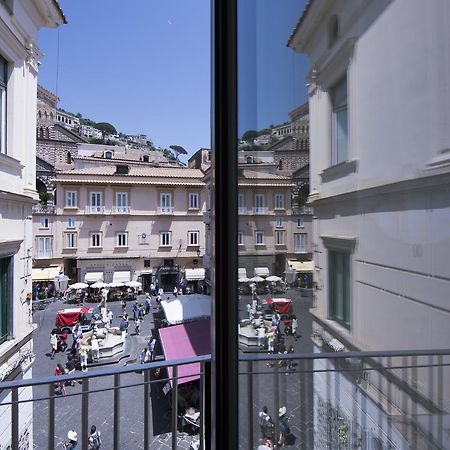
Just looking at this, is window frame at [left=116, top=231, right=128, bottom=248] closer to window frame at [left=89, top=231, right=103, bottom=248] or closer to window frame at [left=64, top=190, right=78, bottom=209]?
window frame at [left=89, top=231, right=103, bottom=248]

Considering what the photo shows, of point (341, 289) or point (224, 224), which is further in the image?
point (224, 224)

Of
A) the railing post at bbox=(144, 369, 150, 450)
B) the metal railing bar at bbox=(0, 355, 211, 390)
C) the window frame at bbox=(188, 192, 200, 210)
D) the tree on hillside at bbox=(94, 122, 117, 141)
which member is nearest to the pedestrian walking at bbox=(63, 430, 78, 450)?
the railing post at bbox=(144, 369, 150, 450)

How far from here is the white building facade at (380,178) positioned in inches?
8.8

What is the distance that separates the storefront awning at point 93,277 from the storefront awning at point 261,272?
5.09 feet

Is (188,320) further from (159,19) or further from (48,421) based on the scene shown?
(159,19)

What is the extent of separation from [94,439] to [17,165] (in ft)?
4.37

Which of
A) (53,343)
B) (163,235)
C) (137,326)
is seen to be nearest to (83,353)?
(53,343)

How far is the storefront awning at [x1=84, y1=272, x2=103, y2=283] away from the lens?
180 cm

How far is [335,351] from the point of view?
31 centimetres

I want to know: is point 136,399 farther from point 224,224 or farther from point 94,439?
point 224,224

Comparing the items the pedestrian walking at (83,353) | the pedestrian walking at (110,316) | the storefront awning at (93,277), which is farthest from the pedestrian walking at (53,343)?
the storefront awning at (93,277)

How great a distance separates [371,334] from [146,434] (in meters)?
0.91

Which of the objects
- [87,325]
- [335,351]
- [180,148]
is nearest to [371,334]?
[335,351]

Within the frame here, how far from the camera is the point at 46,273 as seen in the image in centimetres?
174
